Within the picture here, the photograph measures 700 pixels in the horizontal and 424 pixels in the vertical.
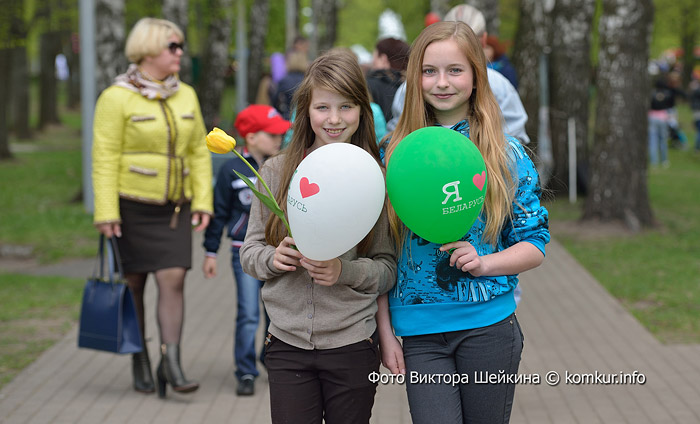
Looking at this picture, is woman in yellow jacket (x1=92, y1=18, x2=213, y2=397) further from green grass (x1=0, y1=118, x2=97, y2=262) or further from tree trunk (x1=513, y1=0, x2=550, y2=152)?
tree trunk (x1=513, y1=0, x2=550, y2=152)

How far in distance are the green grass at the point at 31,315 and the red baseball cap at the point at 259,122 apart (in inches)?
92.0

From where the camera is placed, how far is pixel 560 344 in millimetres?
7250

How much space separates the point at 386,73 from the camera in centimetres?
691

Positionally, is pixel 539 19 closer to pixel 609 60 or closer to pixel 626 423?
pixel 609 60

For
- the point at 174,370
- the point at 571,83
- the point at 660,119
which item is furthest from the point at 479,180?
the point at 660,119

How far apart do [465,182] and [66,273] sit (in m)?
8.07

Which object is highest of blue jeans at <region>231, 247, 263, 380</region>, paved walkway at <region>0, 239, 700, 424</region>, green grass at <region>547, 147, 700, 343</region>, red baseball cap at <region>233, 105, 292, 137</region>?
red baseball cap at <region>233, 105, 292, 137</region>

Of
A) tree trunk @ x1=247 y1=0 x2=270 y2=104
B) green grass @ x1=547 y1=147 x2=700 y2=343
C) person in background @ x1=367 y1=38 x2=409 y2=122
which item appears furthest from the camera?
tree trunk @ x1=247 y1=0 x2=270 y2=104

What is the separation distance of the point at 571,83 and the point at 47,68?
62.5 ft

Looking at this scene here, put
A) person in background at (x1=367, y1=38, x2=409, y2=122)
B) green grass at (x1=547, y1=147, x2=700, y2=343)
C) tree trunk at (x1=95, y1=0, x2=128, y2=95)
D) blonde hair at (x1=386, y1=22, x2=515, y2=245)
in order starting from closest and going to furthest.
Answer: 1. blonde hair at (x1=386, y1=22, x2=515, y2=245)
2. person in background at (x1=367, y1=38, x2=409, y2=122)
3. green grass at (x1=547, y1=147, x2=700, y2=343)
4. tree trunk at (x1=95, y1=0, x2=128, y2=95)

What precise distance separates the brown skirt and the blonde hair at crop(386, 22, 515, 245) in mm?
2770

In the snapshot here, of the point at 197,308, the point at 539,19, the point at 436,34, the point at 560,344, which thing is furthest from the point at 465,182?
the point at 539,19

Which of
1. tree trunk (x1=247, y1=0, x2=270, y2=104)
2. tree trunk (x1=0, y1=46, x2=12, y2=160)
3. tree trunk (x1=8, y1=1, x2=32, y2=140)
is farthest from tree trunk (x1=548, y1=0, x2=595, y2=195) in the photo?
tree trunk (x1=247, y1=0, x2=270, y2=104)

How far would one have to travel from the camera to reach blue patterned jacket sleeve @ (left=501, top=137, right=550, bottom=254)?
327cm
